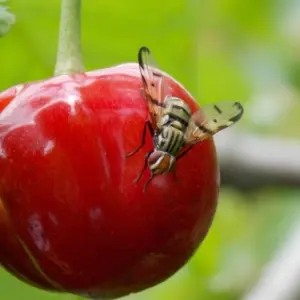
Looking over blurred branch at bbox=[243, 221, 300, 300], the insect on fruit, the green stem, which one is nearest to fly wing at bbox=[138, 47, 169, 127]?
the insect on fruit

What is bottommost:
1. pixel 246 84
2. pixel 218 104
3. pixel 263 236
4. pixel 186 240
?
pixel 263 236

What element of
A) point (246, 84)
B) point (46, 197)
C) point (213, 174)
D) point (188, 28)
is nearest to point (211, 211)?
point (213, 174)

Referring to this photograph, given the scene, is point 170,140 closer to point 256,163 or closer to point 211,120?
point 211,120

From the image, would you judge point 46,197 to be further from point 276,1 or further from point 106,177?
point 276,1

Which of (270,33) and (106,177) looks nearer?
(106,177)

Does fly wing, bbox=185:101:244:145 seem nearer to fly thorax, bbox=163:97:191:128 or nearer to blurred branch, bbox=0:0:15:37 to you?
fly thorax, bbox=163:97:191:128

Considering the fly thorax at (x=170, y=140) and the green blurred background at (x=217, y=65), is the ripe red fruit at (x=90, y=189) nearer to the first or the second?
the fly thorax at (x=170, y=140)

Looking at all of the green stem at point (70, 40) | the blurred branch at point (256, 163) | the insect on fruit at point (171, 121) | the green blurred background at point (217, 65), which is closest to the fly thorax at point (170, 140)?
the insect on fruit at point (171, 121)
